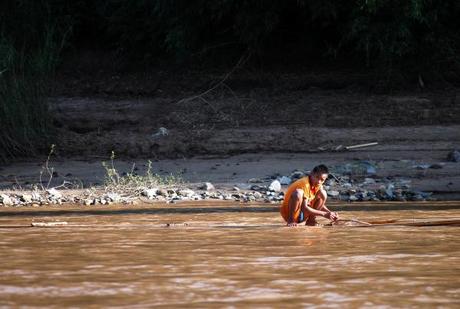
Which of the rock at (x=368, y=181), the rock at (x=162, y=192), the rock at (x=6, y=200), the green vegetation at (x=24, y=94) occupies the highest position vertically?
the green vegetation at (x=24, y=94)

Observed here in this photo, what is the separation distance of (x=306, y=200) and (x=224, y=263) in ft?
10.9

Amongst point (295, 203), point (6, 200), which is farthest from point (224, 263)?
point (6, 200)

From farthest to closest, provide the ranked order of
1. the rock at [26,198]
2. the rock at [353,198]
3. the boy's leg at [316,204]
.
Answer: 1. the rock at [353,198]
2. the rock at [26,198]
3. the boy's leg at [316,204]

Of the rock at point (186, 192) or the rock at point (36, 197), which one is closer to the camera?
the rock at point (36, 197)

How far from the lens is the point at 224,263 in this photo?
29.1 ft

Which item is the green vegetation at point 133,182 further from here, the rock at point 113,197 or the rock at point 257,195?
the rock at point 257,195

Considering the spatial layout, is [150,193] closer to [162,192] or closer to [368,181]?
[162,192]

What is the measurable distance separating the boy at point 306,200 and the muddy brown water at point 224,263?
224 millimetres

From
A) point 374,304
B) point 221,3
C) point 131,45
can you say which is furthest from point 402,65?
point 374,304

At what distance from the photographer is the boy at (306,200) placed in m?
11.9

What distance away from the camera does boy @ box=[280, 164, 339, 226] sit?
1195cm

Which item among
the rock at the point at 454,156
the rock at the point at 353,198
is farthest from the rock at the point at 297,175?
the rock at the point at 454,156

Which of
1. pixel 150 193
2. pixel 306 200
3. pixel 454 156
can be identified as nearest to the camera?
pixel 306 200

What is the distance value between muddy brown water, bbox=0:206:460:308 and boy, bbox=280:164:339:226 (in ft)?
0.73
